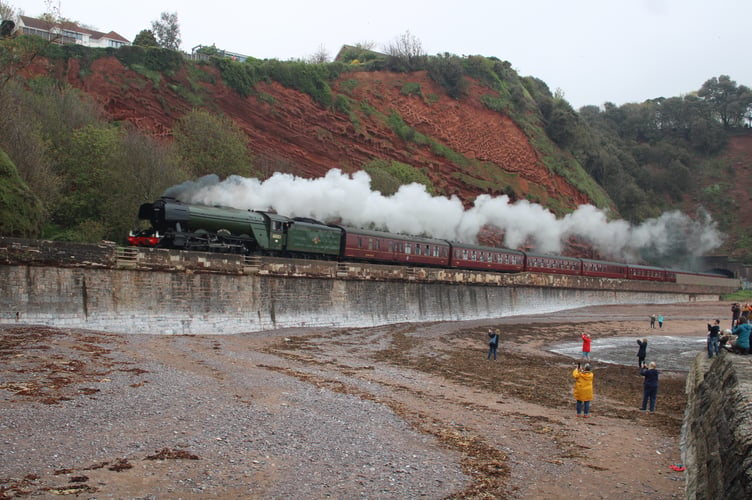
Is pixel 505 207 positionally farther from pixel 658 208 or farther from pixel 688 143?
pixel 688 143

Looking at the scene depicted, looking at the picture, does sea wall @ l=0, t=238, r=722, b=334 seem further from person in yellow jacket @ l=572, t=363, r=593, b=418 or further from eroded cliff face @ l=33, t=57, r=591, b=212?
eroded cliff face @ l=33, t=57, r=591, b=212

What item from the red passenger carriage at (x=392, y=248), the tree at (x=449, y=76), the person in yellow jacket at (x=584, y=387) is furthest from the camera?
the tree at (x=449, y=76)

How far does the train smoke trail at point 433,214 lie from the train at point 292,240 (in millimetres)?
3240

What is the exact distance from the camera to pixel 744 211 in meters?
92.4

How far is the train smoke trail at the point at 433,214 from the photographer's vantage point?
32750 millimetres

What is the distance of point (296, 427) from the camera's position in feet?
37.4

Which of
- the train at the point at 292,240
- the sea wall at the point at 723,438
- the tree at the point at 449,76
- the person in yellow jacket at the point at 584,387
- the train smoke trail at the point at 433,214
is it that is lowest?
the person in yellow jacket at the point at 584,387

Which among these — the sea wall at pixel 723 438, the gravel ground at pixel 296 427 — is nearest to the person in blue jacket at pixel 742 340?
the sea wall at pixel 723 438

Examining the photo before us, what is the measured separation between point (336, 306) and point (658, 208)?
80.8m

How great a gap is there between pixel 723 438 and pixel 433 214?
124 feet

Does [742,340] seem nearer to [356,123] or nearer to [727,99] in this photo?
[356,123]

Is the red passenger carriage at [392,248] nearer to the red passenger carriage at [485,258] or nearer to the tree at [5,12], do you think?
the red passenger carriage at [485,258]

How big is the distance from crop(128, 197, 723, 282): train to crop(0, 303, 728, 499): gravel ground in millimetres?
5457

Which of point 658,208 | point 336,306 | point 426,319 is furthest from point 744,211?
point 336,306
